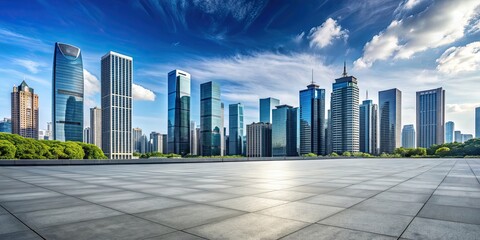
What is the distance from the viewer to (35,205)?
6523 millimetres

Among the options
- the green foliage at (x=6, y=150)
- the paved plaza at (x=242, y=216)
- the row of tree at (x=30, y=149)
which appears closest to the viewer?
the paved plaza at (x=242, y=216)

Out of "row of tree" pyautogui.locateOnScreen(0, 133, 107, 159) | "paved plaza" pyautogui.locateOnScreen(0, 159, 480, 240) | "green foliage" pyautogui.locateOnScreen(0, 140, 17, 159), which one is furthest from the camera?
"row of tree" pyautogui.locateOnScreen(0, 133, 107, 159)

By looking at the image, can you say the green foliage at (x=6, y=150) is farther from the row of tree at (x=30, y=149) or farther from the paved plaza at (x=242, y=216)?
the paved plaza at (x=242, y=216)

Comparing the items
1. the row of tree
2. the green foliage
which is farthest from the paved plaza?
the row of tree

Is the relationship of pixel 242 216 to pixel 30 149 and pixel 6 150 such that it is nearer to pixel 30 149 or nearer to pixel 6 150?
pixel 6 150

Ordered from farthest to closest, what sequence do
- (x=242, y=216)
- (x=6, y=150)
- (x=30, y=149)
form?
(x=30, y=149) < (x=6, y=150) < (x=242, y=216)

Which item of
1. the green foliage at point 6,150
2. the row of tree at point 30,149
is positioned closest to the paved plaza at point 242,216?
the green foliage at point 6,150

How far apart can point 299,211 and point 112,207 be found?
4335 millimetres

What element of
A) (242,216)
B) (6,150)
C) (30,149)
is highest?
(242,216)

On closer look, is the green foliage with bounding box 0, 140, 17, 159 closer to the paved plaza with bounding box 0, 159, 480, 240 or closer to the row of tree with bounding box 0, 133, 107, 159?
the row of tree with bounding box 0, 133, 107, 159

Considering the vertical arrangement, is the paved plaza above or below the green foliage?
above

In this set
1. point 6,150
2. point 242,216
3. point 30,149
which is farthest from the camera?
point 30,149

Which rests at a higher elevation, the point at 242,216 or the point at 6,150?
the point at 242,216

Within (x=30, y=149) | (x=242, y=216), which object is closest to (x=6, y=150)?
(x=30, y=149)
